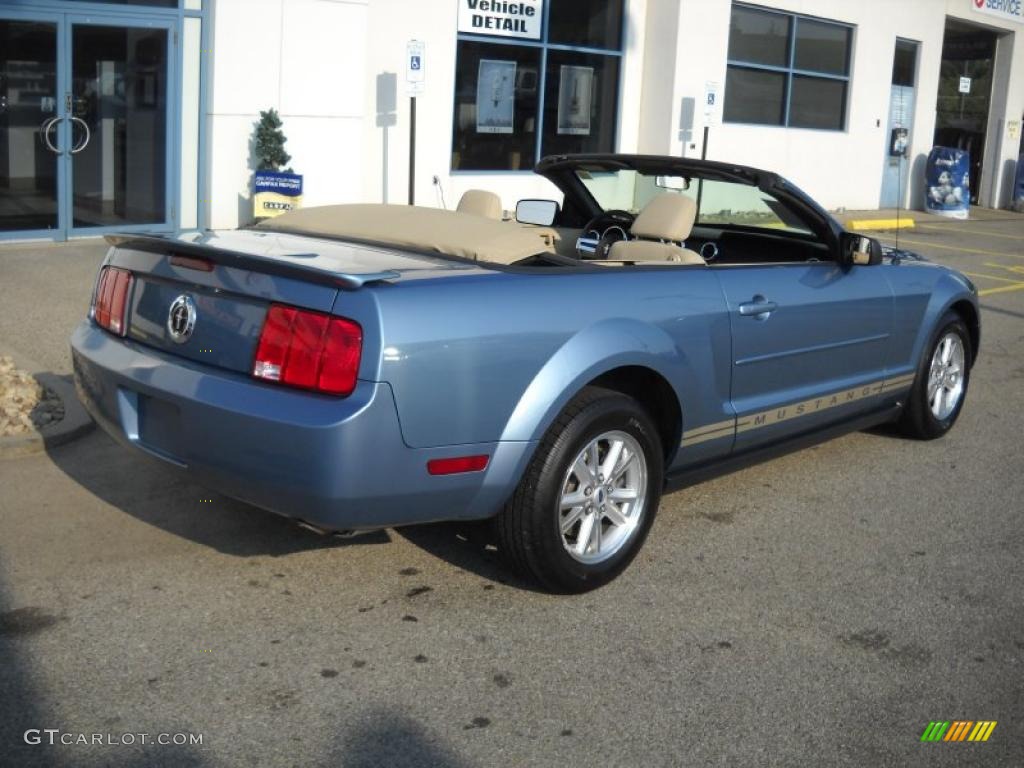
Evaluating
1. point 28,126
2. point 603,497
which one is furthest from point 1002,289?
point 603,497

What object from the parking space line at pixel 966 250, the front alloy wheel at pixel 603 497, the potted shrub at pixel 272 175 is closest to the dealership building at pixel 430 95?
the potted shrub at pixel 272 175

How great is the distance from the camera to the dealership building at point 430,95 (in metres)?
12.1

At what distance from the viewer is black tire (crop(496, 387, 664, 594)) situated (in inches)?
171

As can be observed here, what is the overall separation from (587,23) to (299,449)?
14.6 meters

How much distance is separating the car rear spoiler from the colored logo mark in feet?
7.10

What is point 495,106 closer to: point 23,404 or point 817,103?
point 817,103

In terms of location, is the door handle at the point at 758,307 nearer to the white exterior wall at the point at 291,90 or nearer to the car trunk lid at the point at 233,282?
the car trunk lid at the point at 233,282

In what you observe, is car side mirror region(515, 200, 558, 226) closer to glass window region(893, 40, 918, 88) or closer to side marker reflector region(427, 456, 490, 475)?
side marker reflector region(427, 456, 490, 475)

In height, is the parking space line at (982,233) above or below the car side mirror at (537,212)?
below

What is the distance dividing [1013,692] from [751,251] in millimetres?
3012

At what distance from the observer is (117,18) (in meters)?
12.2

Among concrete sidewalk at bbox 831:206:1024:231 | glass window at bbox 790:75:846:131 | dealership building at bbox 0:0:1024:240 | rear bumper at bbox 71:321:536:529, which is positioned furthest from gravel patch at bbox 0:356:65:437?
glass window at bbox 790:75:846:131

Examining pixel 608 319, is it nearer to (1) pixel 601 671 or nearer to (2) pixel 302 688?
(1) pixel 601 671

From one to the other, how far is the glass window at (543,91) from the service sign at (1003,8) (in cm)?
1075
